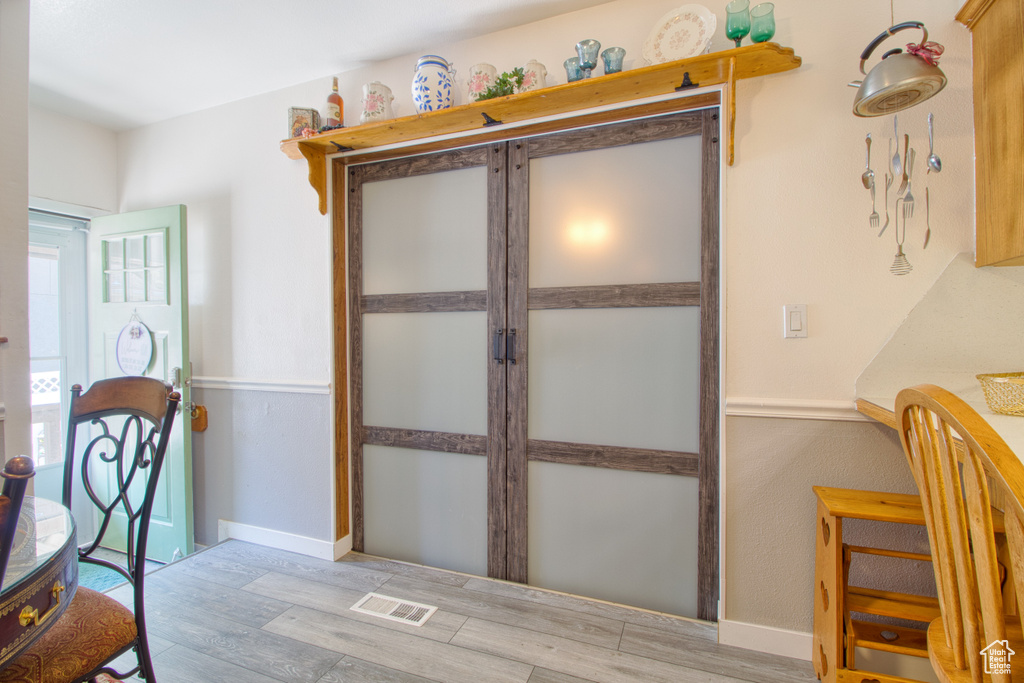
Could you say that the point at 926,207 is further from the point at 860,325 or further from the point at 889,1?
the point at 889,1

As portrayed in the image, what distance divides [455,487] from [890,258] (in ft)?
6.21

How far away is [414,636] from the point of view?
1.70 meters

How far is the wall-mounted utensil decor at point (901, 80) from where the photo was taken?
1.20 metres

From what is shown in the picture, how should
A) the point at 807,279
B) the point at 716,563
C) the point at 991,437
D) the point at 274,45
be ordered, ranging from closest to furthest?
the point at 991,437, the point at 807,279, the point at 716,563, the point at 274,45

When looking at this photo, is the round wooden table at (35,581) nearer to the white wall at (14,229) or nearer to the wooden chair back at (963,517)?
the white wall at (14,229)

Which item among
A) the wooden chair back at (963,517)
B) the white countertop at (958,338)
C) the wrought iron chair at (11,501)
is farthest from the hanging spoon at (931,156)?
the wrought iron chair at (11,501)

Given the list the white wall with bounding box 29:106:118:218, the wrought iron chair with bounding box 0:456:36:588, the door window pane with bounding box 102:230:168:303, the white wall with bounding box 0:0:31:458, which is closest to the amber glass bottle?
the white wall with bounding box 0:0:31:458

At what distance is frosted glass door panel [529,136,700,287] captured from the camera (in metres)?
1.78

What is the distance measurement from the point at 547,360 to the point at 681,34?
130 cm

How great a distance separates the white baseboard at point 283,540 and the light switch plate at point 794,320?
2.21m

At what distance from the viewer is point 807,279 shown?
1.58 metres

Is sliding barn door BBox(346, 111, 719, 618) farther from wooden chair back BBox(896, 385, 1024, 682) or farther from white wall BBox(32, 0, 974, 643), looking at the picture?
wooden chair back BBox(896, 385, 1024, 682)

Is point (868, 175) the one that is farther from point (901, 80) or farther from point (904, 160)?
point (901, 80)

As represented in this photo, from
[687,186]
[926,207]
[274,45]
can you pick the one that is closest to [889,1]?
[926,207]
